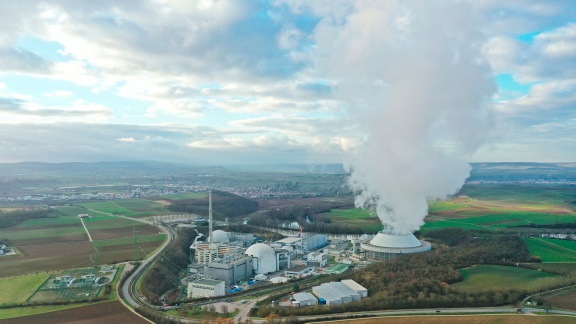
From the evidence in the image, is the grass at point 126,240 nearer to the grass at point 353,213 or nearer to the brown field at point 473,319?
the grass at point 353,213

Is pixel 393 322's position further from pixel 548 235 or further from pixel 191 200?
pixel 191 200

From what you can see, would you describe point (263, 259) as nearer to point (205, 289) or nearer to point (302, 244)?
point (302, 244)

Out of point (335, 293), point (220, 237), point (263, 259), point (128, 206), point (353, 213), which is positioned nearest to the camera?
point (335, 293)

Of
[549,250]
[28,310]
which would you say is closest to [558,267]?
[549,250]

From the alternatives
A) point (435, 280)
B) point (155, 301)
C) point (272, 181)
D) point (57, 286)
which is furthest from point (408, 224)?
point (272, 181)

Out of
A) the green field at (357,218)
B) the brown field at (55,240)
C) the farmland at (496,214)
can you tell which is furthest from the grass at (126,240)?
the farmland at (496,214)

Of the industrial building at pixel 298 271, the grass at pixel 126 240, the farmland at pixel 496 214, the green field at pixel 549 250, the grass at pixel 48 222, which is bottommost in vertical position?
the industrial building at pixel 298 271
